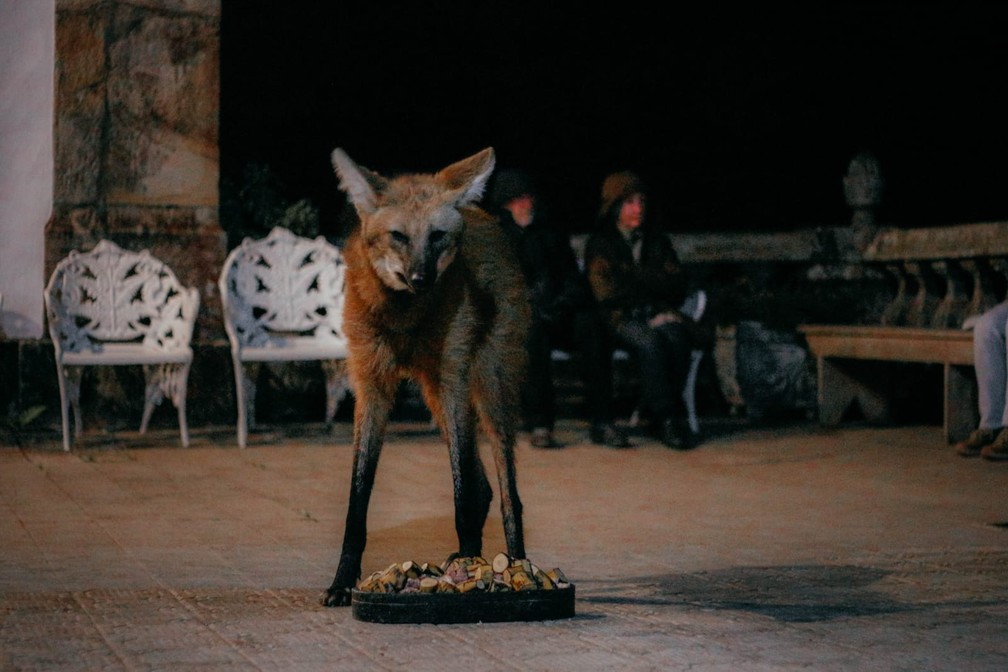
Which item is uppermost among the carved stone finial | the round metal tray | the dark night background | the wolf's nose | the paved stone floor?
the dark night background

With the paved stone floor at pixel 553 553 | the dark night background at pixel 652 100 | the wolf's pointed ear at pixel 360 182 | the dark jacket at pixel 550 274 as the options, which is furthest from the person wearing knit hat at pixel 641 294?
the wolf's pointed ear at pixel 360 182

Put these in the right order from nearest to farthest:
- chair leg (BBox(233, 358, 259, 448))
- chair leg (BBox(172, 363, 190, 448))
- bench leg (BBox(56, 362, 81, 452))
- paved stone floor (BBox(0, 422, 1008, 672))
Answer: paved stone floor (BBox(0, 422, 1008, 672))
bench leg (BBox(56, 362, 81, 452))
chair leg (BBox(172, 363, 190, 448))
chair leg (BBox(233, 358, 259, 448))

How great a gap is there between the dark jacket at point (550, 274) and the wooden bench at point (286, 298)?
4.04 feet

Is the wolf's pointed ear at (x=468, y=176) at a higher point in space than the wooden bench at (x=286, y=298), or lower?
higher

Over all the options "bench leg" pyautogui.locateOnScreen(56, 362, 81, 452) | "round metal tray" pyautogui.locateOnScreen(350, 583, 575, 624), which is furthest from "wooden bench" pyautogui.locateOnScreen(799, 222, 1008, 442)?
"round metal tray" pyautogui.locateOnScreen(350, 583, 575, 624)

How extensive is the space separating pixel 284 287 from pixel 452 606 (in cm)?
595

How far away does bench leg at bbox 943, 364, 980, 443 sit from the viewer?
9438 mm

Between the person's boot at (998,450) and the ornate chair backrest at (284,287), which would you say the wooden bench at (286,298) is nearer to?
the ornate chair backrest at (284,287)

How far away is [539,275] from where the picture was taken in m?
9.77

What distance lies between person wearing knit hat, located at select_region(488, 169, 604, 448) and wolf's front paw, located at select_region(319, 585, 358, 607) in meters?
4.92

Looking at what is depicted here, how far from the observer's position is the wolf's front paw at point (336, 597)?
4684mm

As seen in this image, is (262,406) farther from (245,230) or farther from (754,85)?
(754,85)

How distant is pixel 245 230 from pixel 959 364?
16.0 feet

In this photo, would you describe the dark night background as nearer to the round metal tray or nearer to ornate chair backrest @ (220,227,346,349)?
ornate chair backrest @ (220,227,346,349)
